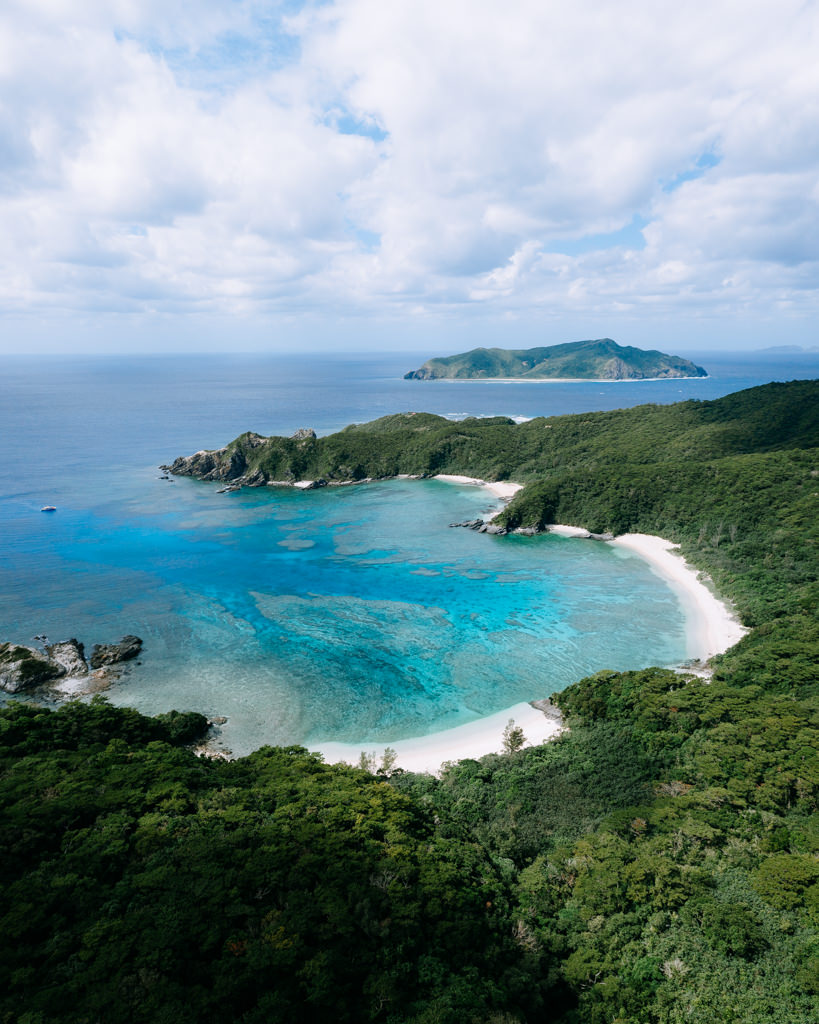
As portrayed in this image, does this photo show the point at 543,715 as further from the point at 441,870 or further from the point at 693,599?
the point at 693,599

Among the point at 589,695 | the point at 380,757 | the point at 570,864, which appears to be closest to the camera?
the point at 570,864

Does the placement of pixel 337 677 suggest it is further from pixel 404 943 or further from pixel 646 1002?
pixel 646 1002

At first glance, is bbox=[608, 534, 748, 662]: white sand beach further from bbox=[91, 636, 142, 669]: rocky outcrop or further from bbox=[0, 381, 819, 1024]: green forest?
bbox=[91, 636, 142, 669]: rocky outcrop

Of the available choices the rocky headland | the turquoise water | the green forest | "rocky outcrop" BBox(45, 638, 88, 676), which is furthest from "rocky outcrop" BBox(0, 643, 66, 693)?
the green forest

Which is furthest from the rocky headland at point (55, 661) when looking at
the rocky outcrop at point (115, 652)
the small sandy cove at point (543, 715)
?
the small sandy cove at point (543, 715)

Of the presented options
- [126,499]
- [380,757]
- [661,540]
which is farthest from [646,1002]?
[126,499]

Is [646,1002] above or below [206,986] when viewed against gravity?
below

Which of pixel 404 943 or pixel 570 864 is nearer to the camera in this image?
pixel 404 943
